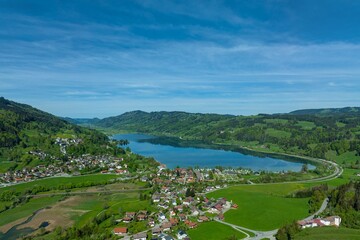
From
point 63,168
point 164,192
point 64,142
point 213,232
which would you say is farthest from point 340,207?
point 64,142

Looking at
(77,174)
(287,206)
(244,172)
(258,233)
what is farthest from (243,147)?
(258,233)

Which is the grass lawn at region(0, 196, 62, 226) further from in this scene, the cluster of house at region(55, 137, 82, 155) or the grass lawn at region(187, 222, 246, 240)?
the cluster of house at region(55, 137, 82, 155)

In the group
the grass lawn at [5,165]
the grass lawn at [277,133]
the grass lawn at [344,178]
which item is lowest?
the grass lawn at [344,178]

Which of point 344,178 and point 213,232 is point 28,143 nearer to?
point 213,232

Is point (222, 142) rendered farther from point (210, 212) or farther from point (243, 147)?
point (210, 212)

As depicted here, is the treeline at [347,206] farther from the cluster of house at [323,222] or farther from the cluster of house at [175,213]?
the cluster of house at [175,213]

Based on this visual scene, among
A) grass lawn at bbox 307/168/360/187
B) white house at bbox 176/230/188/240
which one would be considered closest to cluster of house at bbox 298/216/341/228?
white house at bbox 176/230/188/240

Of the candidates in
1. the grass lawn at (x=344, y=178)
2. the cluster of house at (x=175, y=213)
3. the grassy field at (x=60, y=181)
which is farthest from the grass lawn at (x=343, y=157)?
the grassy field at (x=60, y=181)
